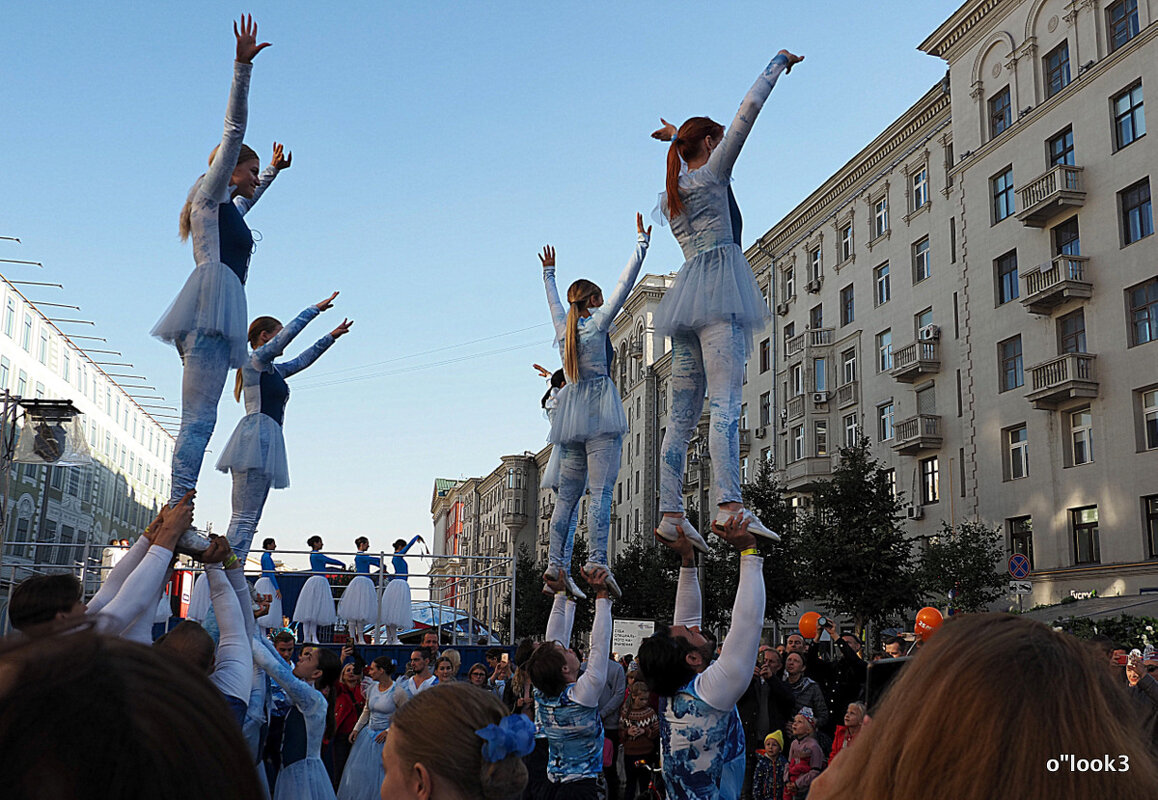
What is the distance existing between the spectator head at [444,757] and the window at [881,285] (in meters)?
36.7

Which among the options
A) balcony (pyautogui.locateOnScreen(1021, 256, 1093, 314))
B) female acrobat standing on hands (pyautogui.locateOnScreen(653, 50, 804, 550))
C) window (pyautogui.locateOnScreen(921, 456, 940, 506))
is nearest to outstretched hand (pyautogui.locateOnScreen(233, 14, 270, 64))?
female acrobat standing on hands (pyautogui.locateOnScreen(653, 50, 804, 550))

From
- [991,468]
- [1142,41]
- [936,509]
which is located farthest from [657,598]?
[1142,41]

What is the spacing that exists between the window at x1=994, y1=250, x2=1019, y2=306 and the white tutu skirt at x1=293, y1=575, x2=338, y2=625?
2258 centimetres

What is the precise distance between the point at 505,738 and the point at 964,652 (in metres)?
1.67

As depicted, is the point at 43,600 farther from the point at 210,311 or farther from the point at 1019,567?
the point at 1019,567

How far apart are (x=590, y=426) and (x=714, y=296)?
259 cm

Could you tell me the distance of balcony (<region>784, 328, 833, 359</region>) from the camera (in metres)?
41.2

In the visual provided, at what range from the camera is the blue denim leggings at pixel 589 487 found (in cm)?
851

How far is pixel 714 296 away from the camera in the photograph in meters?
6.54

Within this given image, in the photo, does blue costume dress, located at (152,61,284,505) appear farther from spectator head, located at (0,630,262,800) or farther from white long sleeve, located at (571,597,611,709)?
spectator head, located at (0,630,262,800)

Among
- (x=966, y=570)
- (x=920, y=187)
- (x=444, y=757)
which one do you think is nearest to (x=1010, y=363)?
(x=966, y=570)

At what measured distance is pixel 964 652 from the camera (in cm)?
146

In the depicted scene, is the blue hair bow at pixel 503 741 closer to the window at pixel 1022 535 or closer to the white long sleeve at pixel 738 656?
the white long sleeve at pixel 738 656

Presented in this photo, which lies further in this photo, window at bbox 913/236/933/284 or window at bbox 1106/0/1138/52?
window at bbox 913/236/933/284
